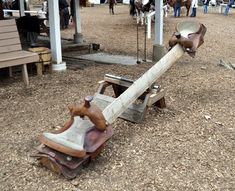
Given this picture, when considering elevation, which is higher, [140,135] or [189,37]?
[189,37]

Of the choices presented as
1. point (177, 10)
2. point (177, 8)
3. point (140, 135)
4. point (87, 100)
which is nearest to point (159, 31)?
point (140, 135)

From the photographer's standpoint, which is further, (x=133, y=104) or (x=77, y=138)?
(x=133, y=104)

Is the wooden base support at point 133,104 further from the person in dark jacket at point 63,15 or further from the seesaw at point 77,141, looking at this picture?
the person in dark jacket at point 63,15

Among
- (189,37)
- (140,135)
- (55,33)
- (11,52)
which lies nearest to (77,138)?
(140,135)

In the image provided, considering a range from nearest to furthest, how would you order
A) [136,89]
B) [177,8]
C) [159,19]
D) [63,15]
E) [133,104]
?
[136,89] → [133,104] → [159,19] → [63,15] → [177,8]

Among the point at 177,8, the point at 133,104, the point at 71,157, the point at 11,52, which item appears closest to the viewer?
the point at 71,157

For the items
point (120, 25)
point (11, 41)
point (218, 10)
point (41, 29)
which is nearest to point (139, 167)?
point (11, 41)

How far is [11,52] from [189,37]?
2.94 m

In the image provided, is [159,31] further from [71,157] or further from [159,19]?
[71,157]

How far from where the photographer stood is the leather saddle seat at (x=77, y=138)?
308cm

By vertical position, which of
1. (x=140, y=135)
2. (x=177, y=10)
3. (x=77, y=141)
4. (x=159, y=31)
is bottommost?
(x=140, y=135)

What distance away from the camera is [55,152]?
3.19 m

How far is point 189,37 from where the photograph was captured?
4516mm

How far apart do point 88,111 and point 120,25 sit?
44.4ft
